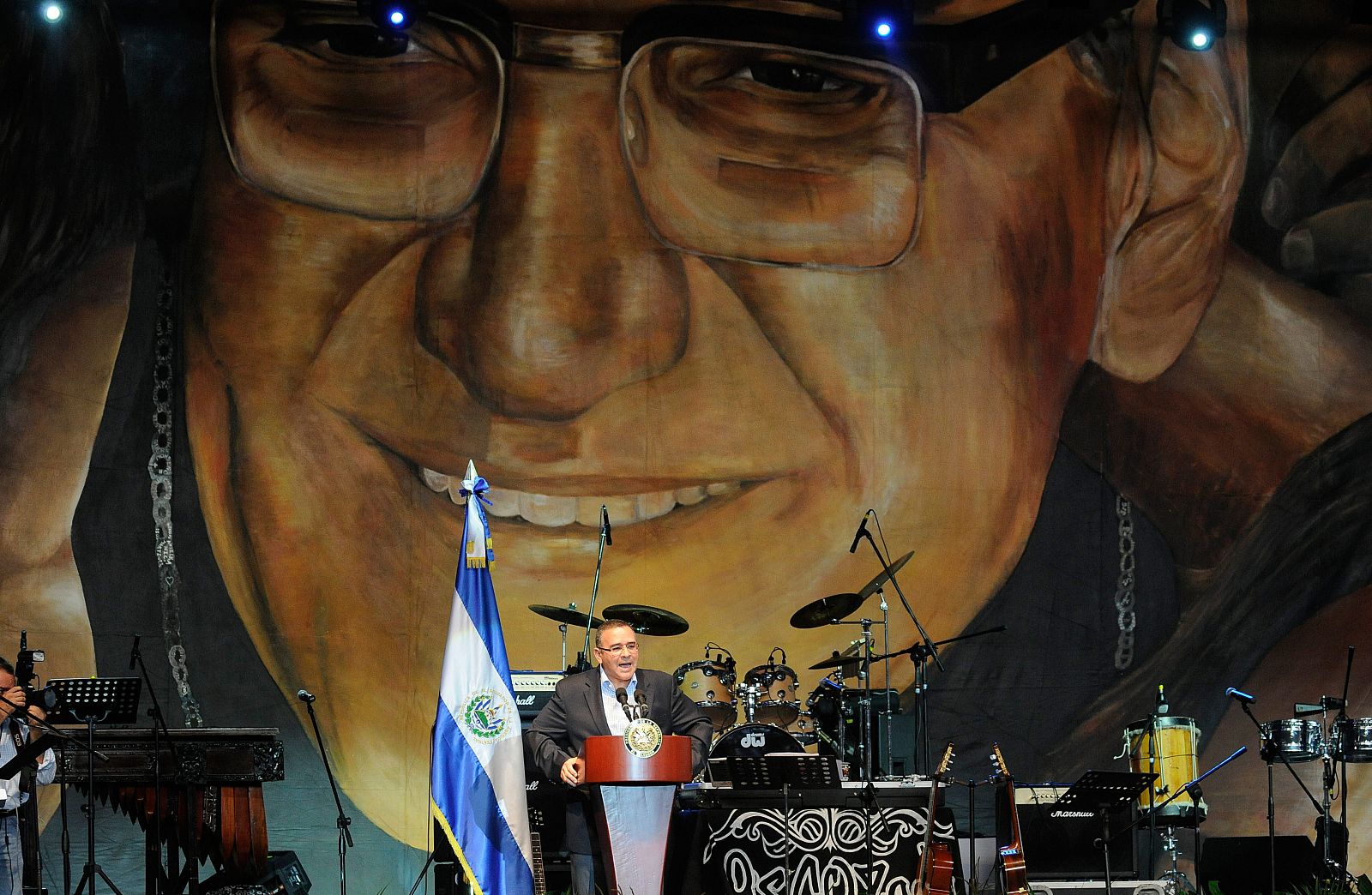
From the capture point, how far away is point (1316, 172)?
11.0 metres

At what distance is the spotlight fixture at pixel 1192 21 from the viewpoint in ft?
35.0

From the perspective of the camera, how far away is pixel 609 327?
34.1 feet

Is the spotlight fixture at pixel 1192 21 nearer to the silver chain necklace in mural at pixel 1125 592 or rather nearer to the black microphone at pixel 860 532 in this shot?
the silver chain necklace in mural at pixel 1125 592

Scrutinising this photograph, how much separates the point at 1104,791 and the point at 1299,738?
2.55 meters

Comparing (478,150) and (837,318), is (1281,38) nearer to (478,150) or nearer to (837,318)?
(837,318)

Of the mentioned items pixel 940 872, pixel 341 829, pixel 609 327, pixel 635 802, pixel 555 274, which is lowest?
pixel 940 872

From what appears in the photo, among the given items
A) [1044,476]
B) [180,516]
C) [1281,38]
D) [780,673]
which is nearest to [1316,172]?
[1281,38]

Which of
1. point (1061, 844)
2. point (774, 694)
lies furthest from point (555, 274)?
point (1061, 844)

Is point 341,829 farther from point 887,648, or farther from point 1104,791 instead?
point 1104,791

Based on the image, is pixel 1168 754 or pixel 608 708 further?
pixel 1168 754

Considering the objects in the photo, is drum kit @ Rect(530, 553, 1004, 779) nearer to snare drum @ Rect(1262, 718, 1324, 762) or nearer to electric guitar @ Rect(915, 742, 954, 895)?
electric guitar @ Rect(915, 742, 954, 895)

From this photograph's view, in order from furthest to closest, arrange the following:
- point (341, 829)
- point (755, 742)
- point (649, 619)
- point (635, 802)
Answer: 1. point (341, 829)
2. point (649, 619)
3. point (755, 742)
4. point (635, 802)

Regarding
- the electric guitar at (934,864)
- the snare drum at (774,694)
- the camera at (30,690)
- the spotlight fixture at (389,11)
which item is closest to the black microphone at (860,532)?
the snare drum at (774,694)

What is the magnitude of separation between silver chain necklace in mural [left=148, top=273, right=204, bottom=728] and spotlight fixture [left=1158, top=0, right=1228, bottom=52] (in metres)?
7.34
